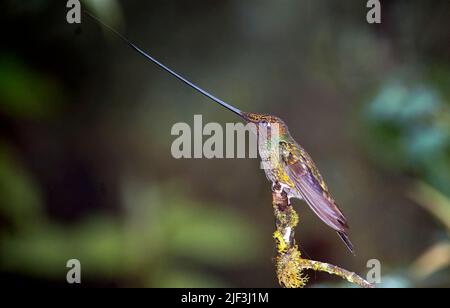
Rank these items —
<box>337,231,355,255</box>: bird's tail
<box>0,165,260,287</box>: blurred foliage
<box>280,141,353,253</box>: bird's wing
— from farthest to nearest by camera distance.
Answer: <box>337,231,355,255</box>: bird's tail < <box>280,141,353,253</box>: bird's wing < <box>0,165,260,287</box>: blurred foliage

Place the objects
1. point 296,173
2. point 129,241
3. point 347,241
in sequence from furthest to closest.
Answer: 1. point 347,241
2. point 296,173
3. point 129,241

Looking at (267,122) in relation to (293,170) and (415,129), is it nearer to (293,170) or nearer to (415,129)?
(293,170)

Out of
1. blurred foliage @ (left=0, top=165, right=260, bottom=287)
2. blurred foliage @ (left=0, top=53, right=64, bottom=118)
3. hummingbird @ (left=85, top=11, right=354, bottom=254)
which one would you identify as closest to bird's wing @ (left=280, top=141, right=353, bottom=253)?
hummingbird @ (left=85, top=11, right=354, bottom=254)

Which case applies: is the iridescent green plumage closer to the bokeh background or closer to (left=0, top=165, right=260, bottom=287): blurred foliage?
the bokeh background

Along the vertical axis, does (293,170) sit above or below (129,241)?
above

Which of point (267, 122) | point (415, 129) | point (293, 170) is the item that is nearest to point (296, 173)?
point (293, 170)

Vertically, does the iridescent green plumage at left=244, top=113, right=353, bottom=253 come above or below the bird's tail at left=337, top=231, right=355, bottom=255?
above

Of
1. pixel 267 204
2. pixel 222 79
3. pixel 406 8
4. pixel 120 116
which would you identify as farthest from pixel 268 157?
pixel 406 8

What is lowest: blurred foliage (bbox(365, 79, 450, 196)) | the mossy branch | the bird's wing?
the mossy branch
